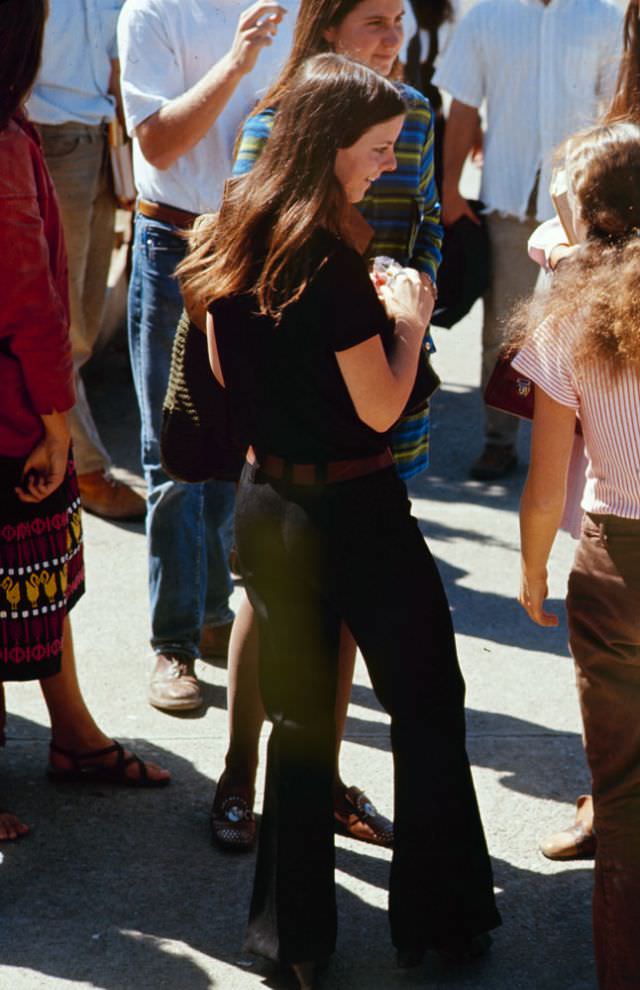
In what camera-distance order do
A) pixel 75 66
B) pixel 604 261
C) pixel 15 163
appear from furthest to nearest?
pixel 75 66
pixel 15 163
pixel 604 261

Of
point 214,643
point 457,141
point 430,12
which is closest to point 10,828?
point 214,643

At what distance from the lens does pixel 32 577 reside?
3.41 meters

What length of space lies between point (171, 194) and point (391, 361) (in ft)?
5.09

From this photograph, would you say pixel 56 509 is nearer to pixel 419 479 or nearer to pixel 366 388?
pixel 366 388

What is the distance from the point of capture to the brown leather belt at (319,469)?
2.91 metres

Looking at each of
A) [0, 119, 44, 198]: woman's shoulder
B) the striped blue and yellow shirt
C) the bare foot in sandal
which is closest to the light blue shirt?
the striped blue and yellow shirt

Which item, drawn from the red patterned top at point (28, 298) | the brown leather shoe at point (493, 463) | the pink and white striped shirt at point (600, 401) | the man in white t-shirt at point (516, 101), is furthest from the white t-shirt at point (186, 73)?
the brown leather shoe at point (493, 463)

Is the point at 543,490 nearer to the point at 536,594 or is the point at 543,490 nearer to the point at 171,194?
the point at 536,594

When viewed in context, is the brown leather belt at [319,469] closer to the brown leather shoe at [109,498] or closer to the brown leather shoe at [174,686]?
the brown leather shoe at [174,686]

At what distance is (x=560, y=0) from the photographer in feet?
19.5

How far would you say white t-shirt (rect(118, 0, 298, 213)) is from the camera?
4043mm

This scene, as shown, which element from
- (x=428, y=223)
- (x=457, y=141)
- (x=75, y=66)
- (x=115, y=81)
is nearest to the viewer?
(x=428, y=223)

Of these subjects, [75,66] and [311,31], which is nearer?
[311,31]

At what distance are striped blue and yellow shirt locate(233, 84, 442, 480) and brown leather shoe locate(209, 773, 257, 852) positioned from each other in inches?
34.1
